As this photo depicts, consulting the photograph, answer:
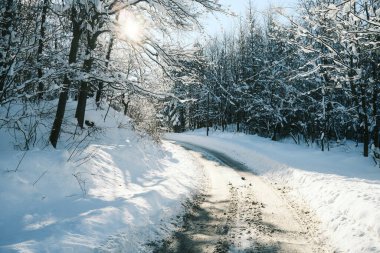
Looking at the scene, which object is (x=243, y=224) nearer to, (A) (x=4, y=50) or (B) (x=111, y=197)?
(B) (x=111, y=197)

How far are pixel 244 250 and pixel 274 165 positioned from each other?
986 cm

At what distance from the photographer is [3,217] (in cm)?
584

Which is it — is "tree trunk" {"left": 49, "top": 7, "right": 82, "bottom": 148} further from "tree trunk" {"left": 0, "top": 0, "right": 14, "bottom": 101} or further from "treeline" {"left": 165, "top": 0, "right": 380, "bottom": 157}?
"treeline" {"left": 165, "top": 0, "right": 380, "bottom": 157}

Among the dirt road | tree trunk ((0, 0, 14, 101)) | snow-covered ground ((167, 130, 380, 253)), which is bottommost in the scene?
the dirt road

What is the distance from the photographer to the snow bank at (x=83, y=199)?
5.43m

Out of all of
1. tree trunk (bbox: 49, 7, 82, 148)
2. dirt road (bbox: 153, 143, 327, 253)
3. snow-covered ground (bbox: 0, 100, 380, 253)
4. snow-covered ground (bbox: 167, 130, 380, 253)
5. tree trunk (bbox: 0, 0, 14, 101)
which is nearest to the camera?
snow-covered ground (bbox: 0, 100, 380, 253)

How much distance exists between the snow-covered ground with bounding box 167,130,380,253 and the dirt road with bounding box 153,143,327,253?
1.49ft

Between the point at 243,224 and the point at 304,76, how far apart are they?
574 inches

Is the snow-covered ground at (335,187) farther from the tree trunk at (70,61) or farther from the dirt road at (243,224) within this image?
the tree trunk at (70,61)

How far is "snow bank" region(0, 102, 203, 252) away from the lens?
543 cm

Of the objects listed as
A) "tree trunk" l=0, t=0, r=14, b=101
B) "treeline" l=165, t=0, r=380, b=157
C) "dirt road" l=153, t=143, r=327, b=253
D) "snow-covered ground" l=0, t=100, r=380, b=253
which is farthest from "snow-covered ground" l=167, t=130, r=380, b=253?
"tree trunk" l=0, t=0, r=14, b=101

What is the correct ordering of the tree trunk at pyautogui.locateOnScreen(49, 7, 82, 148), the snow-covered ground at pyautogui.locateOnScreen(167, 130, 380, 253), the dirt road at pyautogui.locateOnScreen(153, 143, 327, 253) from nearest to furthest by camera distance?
1. the dirt road at pyautogui.locateOnScreen(153, 143, 327, 253)
2. the snow-covered ground at pyautogui.locateOnScreen(167, 130, 380, 253)
3. the tree trunk at pyautogui.locateOnScreen(49, 7, 82, 148)

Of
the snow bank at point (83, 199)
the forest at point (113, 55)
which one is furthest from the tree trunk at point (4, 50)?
the snow bank at point (83, 199)

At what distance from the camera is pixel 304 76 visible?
19781mm
